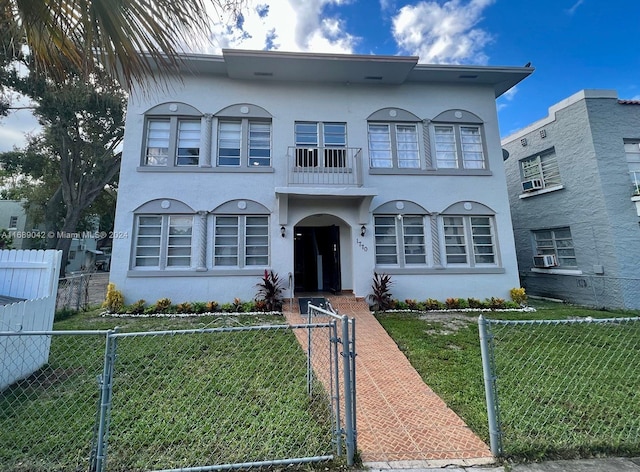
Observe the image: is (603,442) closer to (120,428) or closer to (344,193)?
(120,428)

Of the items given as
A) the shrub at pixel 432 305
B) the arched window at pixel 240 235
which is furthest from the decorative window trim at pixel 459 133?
the arched window at pixel 240 235

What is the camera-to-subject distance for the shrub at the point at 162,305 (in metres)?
8.93

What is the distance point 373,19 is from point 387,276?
9.12m

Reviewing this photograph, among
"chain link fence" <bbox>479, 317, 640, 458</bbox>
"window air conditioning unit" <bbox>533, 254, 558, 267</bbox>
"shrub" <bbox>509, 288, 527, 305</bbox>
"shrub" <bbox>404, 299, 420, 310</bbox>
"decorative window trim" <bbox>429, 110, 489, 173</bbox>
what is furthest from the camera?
"window air conditioning unit" <bbox>533, 254, 558, 267</bbox>

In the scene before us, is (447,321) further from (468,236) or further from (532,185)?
(532,185)

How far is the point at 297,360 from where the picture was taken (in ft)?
17.1

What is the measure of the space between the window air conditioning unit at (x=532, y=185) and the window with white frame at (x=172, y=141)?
13515 millimetres

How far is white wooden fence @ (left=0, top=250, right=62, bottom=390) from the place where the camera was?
4055mm

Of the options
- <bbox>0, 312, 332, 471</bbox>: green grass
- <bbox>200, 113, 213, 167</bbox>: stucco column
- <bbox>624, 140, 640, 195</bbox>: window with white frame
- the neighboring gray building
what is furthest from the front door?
<bbox>624, 140, 640, 195</bbox>: window with white frame

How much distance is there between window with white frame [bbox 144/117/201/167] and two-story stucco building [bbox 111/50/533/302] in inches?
1.6

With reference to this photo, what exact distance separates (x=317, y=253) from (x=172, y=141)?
6682mm

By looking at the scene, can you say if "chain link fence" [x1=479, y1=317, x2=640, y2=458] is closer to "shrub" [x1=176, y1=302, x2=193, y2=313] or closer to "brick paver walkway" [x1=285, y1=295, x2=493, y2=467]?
"brick paver walkway" [x1=285, y1=295, x2=493, y2=467]

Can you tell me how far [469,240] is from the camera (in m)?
10.5

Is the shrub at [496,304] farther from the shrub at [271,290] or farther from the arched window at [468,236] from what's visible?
the shrub at [271,290]
